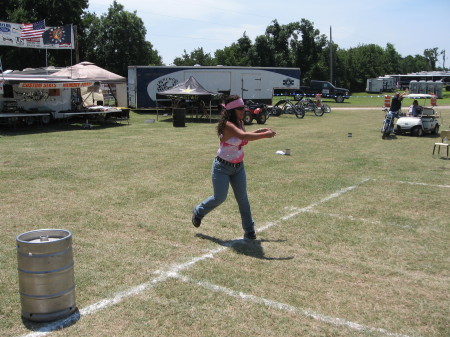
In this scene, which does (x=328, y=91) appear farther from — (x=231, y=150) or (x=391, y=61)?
(x=391, y=61)

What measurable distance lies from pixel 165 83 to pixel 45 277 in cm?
2719

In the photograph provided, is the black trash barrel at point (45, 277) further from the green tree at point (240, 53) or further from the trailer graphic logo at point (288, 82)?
the green tree at point (240, 53)

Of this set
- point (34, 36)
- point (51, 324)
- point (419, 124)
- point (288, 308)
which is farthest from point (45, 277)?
point (34, 36)

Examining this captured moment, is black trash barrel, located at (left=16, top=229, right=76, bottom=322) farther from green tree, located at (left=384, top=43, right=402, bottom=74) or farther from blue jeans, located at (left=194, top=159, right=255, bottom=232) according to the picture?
green tree, located at (left=384, top=43, right=402, bottom=74)

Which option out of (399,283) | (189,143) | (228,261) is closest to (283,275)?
(228,261)

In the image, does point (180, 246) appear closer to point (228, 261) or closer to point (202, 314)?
point (228, 261)

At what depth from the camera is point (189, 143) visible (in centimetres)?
1577

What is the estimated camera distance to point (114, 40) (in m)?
59.8

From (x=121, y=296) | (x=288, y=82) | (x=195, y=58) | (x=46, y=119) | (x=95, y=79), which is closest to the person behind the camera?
(x=121, y=296)

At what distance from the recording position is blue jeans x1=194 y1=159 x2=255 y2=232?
575 cm

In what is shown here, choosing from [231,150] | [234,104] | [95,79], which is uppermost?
[95,79]

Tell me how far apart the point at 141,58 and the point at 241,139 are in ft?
196

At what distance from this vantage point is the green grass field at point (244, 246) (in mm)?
3902

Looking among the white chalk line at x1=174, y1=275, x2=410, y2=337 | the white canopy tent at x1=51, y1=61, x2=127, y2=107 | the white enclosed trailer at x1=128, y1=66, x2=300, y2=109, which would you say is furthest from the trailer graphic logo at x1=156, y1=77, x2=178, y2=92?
the white chalk line at x1=174, y1=275, x2=410, y2=337
